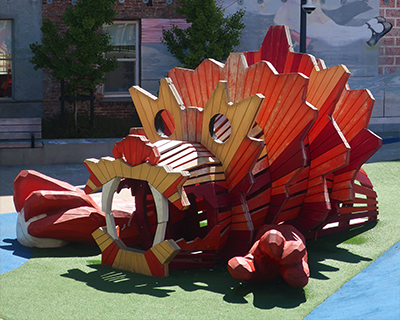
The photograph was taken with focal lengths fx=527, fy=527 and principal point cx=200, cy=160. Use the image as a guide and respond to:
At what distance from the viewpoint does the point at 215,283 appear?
4844mm

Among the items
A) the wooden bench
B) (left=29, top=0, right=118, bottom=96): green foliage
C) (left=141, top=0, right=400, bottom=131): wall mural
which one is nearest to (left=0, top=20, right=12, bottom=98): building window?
(left=29, top=0, right=118, bottom=96): green foliage

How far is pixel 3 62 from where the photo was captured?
1348cm

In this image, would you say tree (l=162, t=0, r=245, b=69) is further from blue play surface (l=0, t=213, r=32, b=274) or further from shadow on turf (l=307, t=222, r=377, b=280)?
shadow on turf (l=307, t=222, r=377, b=280)

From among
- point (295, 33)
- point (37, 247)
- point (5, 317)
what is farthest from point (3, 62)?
point (5, 317)

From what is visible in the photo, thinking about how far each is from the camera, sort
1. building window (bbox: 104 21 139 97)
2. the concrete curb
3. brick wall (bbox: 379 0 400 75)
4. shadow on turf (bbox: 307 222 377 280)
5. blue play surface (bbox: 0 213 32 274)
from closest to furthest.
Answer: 1. shadow on turf (bbox: 307 222 377 280)
2. blue play surface (bbox: 0 213 32 274)
3. the concrete curb
4. building window (bbox: 104 21 139 97)
5. brick wall (bbox: 379 0 400 75)

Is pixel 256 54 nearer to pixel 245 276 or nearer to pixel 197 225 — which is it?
pixel 197 225

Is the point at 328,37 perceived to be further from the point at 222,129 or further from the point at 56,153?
the point at 222,129

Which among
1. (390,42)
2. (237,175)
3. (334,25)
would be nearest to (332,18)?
(334,25)

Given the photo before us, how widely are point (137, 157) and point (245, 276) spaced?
148cm

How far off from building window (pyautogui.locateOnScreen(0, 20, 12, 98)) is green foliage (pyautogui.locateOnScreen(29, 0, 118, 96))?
1.20 metres

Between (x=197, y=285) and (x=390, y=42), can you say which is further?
(x=390, y=42)

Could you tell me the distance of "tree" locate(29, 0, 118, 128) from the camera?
11.9 m

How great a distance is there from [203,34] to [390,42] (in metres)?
5.82

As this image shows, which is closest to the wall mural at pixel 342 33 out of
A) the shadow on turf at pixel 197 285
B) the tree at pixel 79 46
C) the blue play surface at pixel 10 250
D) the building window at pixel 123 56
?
the building window at pixel 123 56
